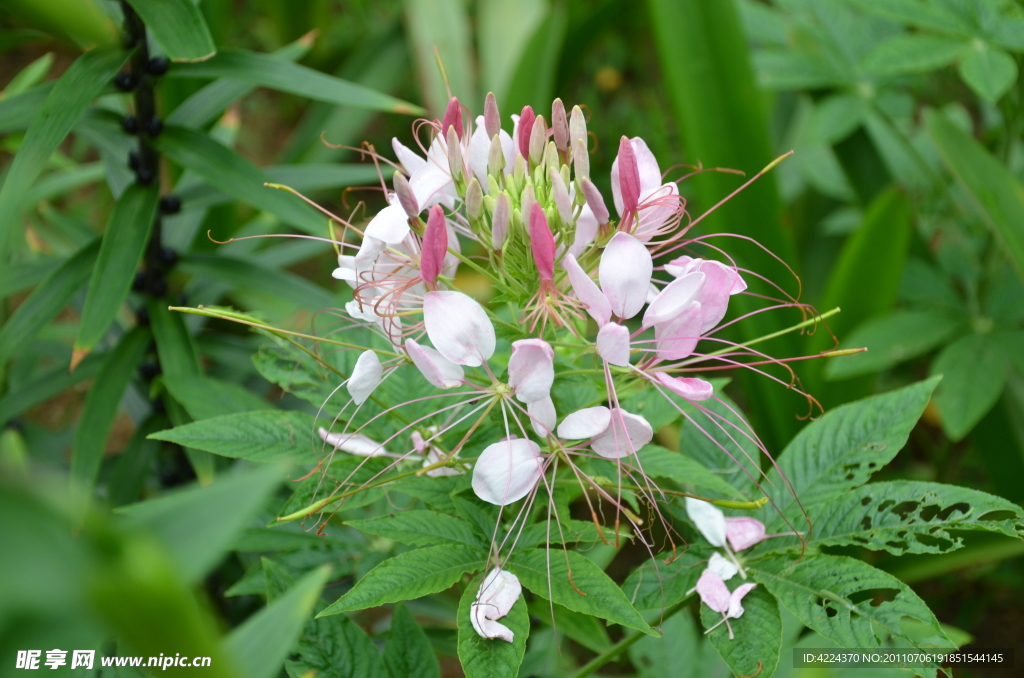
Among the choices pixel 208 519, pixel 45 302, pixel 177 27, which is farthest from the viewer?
pixel 45 302

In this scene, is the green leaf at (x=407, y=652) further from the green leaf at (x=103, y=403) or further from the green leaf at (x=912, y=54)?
the green leaf at (x=912, y=54)

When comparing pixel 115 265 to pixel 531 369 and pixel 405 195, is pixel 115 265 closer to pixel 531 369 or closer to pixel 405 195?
pixel 405 195

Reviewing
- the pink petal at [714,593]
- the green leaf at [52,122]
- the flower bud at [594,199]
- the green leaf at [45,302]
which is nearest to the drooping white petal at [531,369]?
the flower bud at [594,199]

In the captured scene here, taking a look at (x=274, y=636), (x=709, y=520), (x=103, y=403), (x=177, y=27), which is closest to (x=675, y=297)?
(x=709, y=520)

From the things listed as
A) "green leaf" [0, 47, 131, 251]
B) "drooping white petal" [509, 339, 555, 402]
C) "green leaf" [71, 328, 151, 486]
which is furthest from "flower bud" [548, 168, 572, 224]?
"green leaf" [71, 328, 151, 486]

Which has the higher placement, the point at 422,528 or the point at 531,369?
the point at 531,369

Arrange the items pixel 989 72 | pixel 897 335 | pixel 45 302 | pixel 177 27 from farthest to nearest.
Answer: pixel 897 335 < pixel 989 72 < pixel 45 302 < pixel 177 27

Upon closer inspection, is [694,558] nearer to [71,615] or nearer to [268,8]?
[71,615]

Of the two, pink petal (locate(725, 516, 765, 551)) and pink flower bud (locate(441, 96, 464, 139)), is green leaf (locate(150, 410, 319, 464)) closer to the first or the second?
pink flower bud (locate(441, 96, 464, 139))
